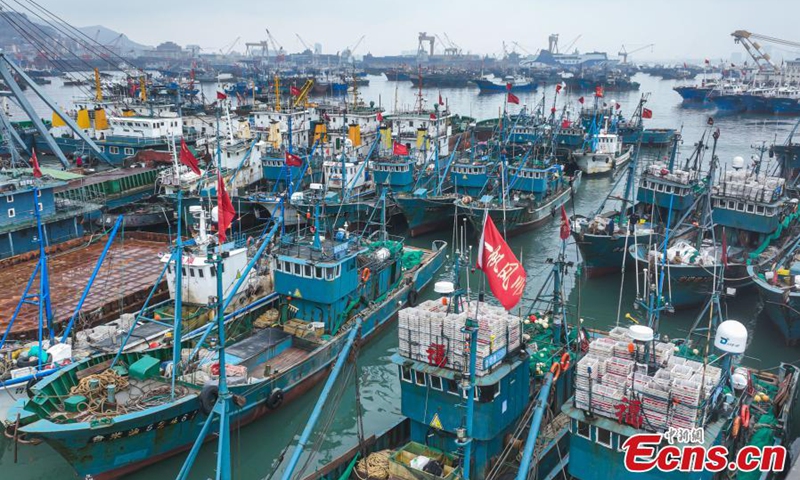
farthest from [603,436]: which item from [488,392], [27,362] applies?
[27,362]

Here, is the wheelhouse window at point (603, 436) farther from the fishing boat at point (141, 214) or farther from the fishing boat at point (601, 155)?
the fishing boat at point (601, 155)


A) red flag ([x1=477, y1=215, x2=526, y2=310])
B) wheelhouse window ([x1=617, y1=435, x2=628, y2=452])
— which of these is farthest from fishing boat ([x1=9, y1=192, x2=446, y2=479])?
wheelhouse window ([x1=617, y1=435, x2=628, y2=452])

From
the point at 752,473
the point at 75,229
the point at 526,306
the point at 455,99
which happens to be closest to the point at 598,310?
the point at 526,306

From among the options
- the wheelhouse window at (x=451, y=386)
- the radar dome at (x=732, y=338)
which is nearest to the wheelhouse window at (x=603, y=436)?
the radar dome at (x=732, y=338)

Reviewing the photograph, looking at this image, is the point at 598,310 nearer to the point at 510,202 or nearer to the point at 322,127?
the point at 510,202

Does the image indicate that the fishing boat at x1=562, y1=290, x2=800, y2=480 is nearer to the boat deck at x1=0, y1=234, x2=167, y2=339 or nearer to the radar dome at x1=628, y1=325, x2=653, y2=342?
the radar dome at x1=628, y1=325, x2=653, y2=342
